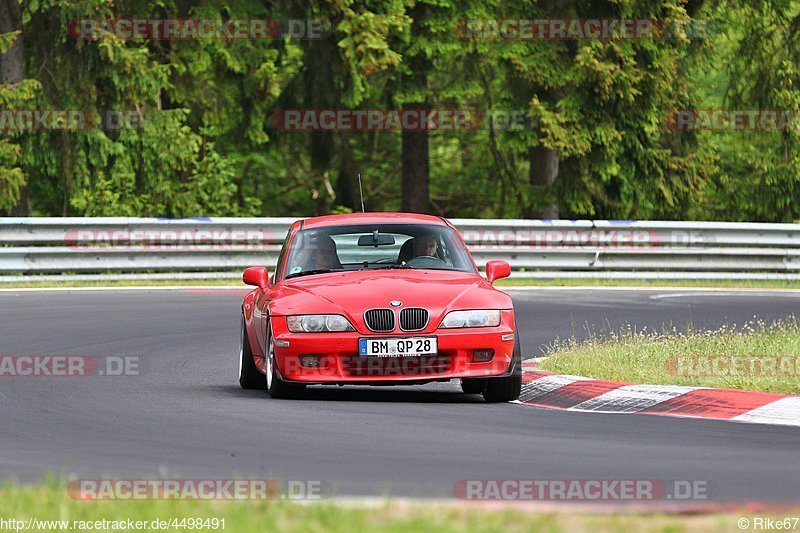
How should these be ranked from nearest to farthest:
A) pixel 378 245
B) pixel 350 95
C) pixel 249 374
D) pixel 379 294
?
pixel 379 294 → pixel 249 374 → pixel 378 245 → pixel 350 95

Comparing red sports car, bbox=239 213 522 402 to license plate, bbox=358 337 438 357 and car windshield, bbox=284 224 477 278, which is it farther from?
car windshield, bbox=284 224 477 278

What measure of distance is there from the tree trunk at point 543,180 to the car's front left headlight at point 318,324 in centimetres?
2188

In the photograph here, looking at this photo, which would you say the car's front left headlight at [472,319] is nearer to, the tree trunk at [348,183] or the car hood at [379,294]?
the car hood at [379,294]

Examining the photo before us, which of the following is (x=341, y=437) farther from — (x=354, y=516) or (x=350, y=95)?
(x=350, y=95)

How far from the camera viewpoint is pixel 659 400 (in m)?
11.2

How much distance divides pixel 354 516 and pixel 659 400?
17.8ft

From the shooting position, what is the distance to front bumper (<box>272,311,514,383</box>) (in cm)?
1111

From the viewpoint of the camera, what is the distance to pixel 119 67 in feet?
96.4

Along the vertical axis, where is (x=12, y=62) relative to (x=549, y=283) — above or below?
above

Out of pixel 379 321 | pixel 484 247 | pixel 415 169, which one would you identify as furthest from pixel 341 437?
pixel 415 169

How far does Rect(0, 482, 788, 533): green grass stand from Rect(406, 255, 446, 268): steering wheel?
597cm

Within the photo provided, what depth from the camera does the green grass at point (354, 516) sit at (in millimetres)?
5988

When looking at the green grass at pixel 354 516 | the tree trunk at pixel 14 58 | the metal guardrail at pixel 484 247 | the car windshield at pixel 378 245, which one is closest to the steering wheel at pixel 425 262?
the car windshield at pixel 378 245

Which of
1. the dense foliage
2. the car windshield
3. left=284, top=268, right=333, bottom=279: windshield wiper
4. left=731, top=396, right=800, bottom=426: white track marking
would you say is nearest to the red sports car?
left=284, top=268, right=333, bottom=279: windshield wiper
